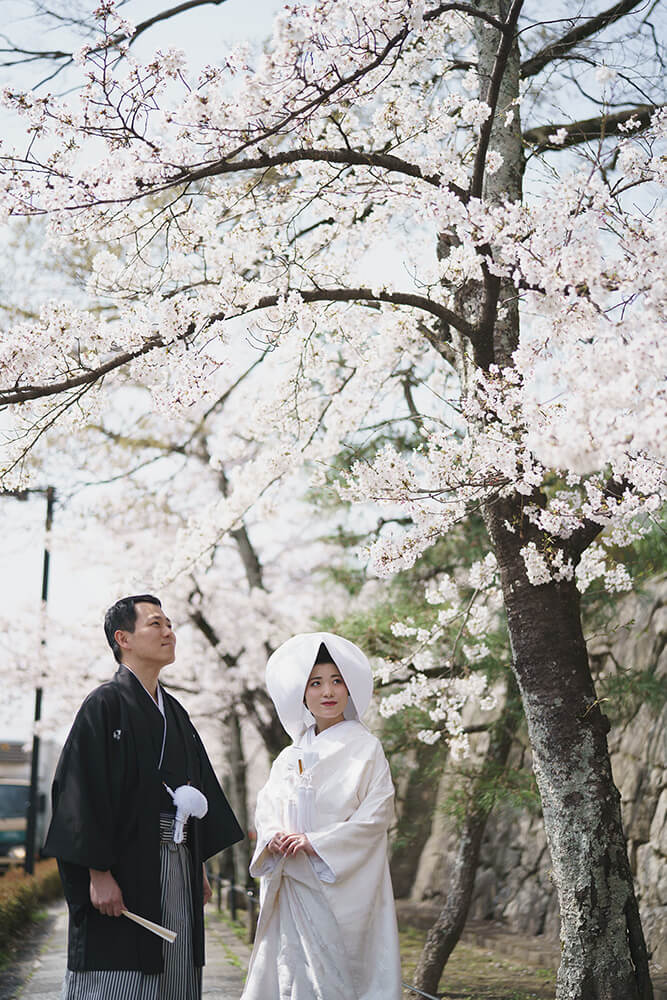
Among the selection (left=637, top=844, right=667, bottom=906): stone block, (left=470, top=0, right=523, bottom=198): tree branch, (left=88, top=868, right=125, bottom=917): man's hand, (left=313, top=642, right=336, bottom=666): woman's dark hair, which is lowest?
(left=637, top=844, right=667, bottom=906): stone block

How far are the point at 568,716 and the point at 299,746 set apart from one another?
1.29 meters

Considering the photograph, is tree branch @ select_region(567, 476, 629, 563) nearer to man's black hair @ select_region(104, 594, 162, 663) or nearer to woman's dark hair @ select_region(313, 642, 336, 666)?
woman's dark hair @ select_region(313, 642, 336, 666)

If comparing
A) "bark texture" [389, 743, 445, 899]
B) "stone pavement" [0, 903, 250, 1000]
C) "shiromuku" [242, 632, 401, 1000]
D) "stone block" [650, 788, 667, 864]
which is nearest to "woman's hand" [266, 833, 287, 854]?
"shiromuku" [242, 632, 401, 1000]

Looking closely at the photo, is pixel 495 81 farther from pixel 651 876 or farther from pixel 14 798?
pixel 14 798

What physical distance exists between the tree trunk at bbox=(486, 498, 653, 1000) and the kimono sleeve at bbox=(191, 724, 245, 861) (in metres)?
1.44

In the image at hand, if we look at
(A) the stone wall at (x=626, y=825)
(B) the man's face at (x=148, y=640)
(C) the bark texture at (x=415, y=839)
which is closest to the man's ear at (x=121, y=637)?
(B) the man's face at (x=148, y=640)

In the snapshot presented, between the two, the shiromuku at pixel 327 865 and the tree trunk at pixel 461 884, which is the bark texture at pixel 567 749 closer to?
the shiromuku at pixel 327 865

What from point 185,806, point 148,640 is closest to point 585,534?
point 148,640

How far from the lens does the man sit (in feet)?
9.59

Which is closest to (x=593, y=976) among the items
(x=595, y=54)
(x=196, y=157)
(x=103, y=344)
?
(x=103, y=344)

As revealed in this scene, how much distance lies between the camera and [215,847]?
11.1ft

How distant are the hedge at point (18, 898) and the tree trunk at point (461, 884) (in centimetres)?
334

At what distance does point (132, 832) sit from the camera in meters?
3.02

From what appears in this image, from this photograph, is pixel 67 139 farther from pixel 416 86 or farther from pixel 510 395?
pixel 416 86
